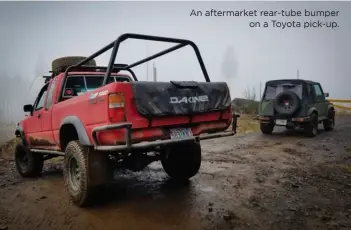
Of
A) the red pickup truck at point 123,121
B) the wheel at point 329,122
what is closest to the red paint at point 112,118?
the red pickup truck at point 123,121

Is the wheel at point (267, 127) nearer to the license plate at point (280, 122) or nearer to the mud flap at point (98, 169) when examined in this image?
the license plate at point (280, 122)

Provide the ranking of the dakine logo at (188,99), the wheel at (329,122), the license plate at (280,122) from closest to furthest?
the dakine logo at (188,99)
the license plate at (280,122)
the wheel at (329,122)

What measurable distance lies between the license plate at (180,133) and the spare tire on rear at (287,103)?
21.4 feet

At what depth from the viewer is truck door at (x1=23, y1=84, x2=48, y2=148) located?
196 inches

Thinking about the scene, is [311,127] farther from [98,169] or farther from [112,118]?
[112,118]

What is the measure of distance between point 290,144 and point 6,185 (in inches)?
282

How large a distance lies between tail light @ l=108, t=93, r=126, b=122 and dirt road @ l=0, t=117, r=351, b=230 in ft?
3.85

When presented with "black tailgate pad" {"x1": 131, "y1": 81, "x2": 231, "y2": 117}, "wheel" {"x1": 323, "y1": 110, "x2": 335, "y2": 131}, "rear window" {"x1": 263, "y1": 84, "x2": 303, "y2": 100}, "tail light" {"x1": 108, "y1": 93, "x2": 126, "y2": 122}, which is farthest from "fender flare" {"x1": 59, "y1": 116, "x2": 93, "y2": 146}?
"wheel" {"x1": 323, "y1": 110, "x2": 335, "y2": 131}

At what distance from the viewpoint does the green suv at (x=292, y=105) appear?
920cm

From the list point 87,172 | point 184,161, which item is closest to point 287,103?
point 184,161

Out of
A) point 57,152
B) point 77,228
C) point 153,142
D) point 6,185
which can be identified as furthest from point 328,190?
point 6,185

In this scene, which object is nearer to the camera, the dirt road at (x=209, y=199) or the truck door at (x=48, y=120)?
the dirt road at (x=209, y=199)

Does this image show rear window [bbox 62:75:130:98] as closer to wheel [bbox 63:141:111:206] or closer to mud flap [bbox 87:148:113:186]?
wheel [bbox 63:141:111:206]

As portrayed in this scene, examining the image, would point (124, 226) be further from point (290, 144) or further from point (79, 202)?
point (290, 144)
